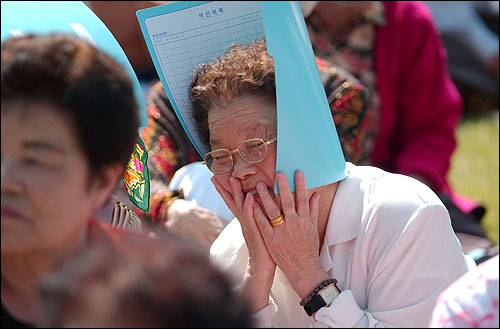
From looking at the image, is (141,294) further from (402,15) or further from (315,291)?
(402,15)

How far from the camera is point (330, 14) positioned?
397 centimetres

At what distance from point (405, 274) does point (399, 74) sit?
2.34 metres

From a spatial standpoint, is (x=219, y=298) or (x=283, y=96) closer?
(x=219, y=298)

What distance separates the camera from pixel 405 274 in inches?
75.2

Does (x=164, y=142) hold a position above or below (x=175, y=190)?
above

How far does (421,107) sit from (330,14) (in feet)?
2.32

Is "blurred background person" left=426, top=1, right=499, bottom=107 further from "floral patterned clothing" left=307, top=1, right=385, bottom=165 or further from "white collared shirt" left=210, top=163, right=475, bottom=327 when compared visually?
"white collared shirt" left=210, top=163, right=475, bottom=327

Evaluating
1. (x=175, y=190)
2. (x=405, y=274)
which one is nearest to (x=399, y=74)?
(x=175, y=190)

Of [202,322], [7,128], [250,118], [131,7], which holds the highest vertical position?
[131,7]

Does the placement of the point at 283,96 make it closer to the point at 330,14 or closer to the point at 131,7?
the point at 131,7

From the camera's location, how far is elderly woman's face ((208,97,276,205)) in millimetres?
2008

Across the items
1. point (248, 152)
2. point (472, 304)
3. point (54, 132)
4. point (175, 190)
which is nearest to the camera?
point (54, 132)

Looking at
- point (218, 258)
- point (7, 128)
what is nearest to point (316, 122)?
point (218, 258)

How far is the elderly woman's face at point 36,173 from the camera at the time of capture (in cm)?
130
